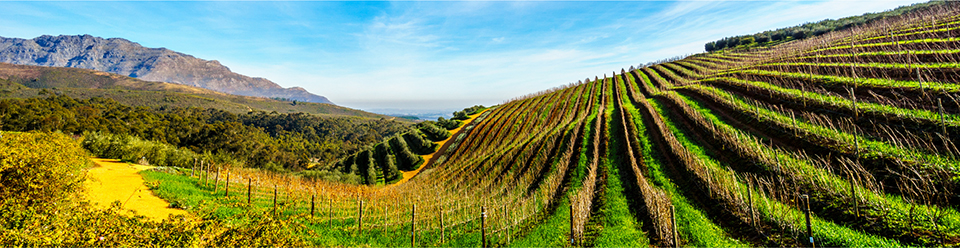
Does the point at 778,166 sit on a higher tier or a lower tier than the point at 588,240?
higher

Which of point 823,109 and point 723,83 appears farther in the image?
point 723,83

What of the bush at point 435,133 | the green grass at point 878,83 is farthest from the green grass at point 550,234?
the bush at point 435,133

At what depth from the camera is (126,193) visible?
44.9ft

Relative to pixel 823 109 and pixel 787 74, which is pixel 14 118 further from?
pixel 787 74

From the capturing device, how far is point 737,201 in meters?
10.0

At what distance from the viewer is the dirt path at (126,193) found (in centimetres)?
1198

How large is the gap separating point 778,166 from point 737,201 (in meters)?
2.52

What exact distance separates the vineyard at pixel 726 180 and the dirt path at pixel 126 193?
21.3 inches

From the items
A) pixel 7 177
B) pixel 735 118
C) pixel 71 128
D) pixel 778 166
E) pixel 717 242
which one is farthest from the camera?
pixel 71 128

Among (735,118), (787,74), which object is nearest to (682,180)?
(735,118)

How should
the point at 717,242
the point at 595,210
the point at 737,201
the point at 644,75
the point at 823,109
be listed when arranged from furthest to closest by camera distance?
the point at 644,75, the point at 823,109, the point at 595,210, the point at 737,201, the point at 717,242

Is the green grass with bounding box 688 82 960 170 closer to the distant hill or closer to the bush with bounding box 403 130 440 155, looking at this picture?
the bush with bounding box 403 130 440 155

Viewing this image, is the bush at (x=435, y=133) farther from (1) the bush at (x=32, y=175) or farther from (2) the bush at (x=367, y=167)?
(1) the bush at (x=32, y=175)

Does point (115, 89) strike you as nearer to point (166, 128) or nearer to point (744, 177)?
point (166, 128)
